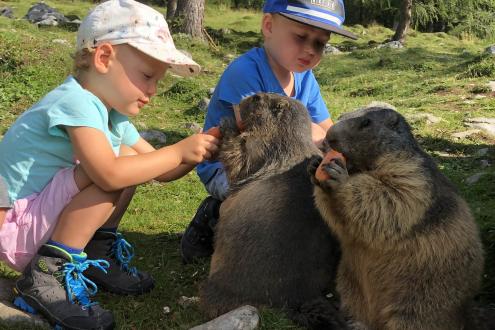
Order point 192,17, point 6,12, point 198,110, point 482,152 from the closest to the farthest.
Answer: point 482,152, point 198,110, point 192,17, point 6,12

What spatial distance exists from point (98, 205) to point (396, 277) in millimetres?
1880

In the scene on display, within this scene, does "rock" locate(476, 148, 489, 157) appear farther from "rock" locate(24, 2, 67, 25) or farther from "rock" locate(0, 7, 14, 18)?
"rock" locate(0, 7, 14, 18)

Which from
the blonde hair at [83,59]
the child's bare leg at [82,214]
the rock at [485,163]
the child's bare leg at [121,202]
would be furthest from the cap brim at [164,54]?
the rock at [485,163]

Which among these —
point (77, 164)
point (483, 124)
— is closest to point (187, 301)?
point (77, 164)

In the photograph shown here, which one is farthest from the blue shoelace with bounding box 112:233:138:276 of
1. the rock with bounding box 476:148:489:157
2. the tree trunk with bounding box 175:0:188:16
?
the tree trunk with bounding box 175:0:188:16

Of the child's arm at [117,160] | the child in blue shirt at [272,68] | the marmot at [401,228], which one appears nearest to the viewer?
the marmot at [401,228]

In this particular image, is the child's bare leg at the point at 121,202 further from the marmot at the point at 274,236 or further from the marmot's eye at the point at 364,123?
the marmot's eye at the point at 364,123

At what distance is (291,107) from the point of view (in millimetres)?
4055

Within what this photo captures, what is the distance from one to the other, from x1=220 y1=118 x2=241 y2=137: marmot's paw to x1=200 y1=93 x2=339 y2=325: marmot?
21cm

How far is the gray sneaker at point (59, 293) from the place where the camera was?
3.35 meters

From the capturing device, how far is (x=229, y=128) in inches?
165

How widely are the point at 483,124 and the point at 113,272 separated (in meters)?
6.58

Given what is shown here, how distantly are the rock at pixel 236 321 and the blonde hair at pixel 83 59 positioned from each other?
1.80m

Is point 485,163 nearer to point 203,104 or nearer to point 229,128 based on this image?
point 229,128
